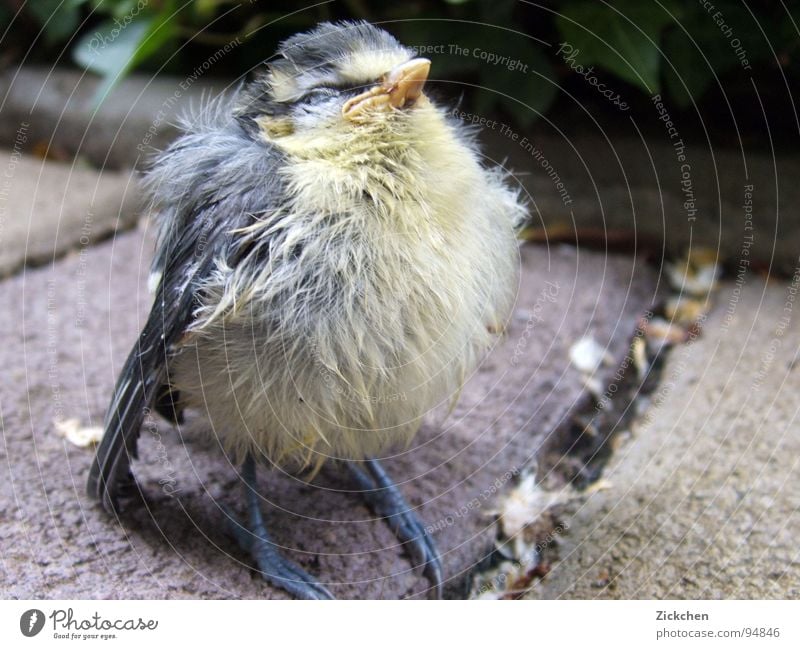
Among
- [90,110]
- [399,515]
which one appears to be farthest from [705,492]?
[90,110]

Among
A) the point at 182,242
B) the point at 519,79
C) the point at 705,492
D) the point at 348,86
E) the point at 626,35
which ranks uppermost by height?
the point at 626,35

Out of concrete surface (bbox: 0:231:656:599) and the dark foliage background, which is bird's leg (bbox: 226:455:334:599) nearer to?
concrete surface (bbox: 0:231:656:599)

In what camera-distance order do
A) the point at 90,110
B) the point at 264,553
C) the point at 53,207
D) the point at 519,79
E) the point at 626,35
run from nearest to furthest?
the point at 264,553 < the point at 626,35 < the point at 519,79 < the point at 53,207 < the point at 90,110

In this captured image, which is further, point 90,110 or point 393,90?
point 90,110

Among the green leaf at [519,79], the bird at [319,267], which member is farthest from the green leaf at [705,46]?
the bird at [319,267]

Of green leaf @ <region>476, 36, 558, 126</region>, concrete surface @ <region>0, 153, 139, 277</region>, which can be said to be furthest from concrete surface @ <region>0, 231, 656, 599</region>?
green leaf @ <region>476, 36, 558, 126</region>

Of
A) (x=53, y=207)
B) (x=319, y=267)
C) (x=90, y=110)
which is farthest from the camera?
(x=90, y=110)

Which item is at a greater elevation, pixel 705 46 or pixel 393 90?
pixel 705 46

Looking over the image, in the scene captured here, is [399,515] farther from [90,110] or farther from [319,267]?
[90,110]

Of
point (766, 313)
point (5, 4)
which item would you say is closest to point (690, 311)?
point (766, 313)
